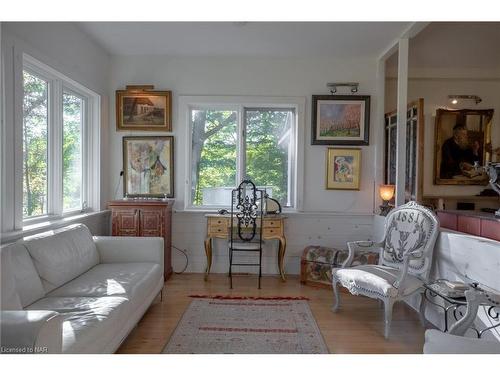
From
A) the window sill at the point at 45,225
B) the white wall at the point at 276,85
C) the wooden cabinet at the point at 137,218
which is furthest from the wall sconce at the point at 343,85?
the window sill at the point at 45,225

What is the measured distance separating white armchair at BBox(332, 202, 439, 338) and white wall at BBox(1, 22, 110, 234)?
9.01 feet

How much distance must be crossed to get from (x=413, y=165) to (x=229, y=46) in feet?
8.21

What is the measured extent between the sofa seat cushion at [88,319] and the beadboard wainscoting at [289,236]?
225 cm

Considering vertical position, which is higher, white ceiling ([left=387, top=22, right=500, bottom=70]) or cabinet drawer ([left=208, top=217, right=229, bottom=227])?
white ceiling ([left=387, top=22, right=500, bottom=70])

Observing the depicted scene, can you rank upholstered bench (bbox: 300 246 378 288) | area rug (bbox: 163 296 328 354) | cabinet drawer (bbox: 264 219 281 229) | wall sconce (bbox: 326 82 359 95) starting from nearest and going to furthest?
area rug (bbox: 163 296 328 354) < upholstered bench (bbox: 300 246 378 288) < cabinet drawer (bbox: 264 219 281 229) < wall sconce (bbox: 326 82 359 95)

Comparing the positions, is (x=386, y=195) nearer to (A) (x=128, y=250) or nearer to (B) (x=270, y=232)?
(B) (x=270, y=232)

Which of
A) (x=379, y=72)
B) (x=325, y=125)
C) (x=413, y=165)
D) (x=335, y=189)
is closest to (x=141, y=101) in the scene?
(x=325, y=125)

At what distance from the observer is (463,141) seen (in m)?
4.77

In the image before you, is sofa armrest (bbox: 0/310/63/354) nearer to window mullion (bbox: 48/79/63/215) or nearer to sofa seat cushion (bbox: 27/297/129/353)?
sofa seat cushion (bbox: 27/297/129/353)

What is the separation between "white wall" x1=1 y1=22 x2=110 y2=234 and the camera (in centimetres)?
256

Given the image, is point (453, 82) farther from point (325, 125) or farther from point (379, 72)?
point (325, 125)

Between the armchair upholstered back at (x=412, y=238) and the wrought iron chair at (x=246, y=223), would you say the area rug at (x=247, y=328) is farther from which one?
the armchair upholstered back at (x=412, y=238)

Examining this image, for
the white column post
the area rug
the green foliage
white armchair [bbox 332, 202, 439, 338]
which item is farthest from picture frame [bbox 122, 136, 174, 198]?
the white column post

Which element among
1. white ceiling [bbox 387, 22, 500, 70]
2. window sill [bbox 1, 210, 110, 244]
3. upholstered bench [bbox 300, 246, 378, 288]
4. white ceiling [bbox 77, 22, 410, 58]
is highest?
white ceiling [bbox 77, 22, 410, 58]
